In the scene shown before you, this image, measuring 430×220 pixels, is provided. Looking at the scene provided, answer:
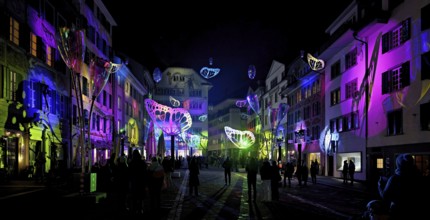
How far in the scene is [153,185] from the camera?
14641 mm

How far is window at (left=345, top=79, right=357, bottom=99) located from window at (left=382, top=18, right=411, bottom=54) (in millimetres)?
5667

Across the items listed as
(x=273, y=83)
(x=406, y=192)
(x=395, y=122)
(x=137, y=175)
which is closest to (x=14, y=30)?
(x=137, y=175)

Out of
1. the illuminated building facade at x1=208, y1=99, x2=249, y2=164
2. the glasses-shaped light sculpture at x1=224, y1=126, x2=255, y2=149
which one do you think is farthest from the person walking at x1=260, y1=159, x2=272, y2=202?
the illuminated building facade at x1=208, y1=99, x2=249, y2=164

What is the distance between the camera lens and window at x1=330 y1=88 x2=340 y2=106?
1577 inches

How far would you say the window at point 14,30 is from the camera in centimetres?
2407

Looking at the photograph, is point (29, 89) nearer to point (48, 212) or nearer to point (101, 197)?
point (101, 197)

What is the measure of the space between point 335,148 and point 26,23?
27.1 metres

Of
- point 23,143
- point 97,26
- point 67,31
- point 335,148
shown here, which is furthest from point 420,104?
point 97,26

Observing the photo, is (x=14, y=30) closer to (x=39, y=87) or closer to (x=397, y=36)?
(x=39, y=87)

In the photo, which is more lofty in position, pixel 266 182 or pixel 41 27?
pixel 41 27

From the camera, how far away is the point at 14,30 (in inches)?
978

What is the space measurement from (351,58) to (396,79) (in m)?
8.26

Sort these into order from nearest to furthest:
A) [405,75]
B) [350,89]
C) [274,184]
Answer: [274,184] → [405,75] → [350,89]

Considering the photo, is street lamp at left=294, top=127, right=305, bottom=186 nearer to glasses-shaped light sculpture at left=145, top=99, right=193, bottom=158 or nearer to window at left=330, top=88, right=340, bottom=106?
window at left=330, top=88, right=340, bottom=106
